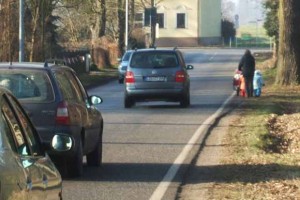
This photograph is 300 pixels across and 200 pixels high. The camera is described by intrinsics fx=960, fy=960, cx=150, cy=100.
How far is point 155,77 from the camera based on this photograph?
89.7 ft

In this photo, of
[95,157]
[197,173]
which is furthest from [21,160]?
[95,157]

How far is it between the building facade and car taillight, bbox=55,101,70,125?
9319 cm

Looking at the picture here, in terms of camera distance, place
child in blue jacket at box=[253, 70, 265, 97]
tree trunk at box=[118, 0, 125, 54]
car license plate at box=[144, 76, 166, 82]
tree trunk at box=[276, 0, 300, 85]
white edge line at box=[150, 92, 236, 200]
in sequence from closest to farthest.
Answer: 1. white edge line at box=[150, 92, 236, 200]
2. car license plate at box=[144, 76, 166, 82]
3. child in blue jacket at box=[253, 70, 265, 97]
4. tree trunk at box=[276, 0, 300, 85]
5. tree trunk at box=[118, 0, 125, 54]

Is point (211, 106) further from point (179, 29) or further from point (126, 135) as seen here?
point (179, 29)

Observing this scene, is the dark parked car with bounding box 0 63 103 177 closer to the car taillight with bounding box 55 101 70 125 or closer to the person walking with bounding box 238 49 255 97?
the car taillight with bounding box 55 101 70 125

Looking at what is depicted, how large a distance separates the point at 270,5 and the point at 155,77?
3408cm

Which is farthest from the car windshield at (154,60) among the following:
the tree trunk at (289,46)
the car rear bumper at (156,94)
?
the tree trunk at (289,46)

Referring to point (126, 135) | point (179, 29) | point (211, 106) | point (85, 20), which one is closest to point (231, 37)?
point (179, 29)

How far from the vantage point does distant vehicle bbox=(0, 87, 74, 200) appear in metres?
5.97

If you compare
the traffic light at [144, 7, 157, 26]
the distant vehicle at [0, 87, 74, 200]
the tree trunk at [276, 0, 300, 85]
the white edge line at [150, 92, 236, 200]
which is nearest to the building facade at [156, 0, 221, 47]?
the traffic light at [144, 7, 157, 26]

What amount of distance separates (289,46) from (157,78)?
35.3ft

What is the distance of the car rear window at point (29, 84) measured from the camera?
12.4 meters

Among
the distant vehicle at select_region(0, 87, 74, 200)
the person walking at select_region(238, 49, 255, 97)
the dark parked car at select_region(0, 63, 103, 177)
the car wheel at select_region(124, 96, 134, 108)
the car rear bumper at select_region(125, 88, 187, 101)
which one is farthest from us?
the person walking at select_region(238, 49, 255, 97)

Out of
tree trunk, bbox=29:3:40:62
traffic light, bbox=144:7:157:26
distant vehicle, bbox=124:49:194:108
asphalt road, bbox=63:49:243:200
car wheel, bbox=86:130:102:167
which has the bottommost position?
asphalt road, bbox=63:49:243:200
